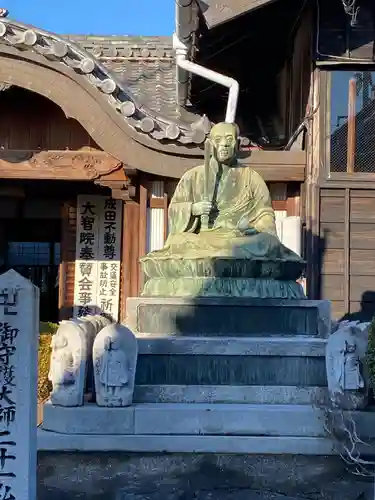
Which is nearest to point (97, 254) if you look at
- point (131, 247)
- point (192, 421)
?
point (131, 247)

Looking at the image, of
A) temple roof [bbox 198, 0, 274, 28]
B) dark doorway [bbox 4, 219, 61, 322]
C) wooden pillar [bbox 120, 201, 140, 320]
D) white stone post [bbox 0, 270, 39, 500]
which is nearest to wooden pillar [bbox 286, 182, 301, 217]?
wooden pillar [bbox 120, 201, 140, 320]

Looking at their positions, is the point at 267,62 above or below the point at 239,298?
above

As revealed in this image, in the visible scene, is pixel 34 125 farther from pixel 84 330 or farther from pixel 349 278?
pixel 84 330

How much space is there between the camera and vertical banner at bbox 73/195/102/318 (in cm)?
1075

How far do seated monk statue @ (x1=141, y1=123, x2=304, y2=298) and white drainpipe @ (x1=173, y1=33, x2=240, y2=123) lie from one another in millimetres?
3195

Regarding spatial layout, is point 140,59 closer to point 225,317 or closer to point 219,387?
point 225,317

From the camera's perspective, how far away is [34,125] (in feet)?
33.5

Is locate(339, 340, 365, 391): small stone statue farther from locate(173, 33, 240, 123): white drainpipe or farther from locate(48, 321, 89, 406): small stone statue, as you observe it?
locate(173, 33, 240, 123): white drainpipe

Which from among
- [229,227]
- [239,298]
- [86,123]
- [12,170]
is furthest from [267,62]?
Answer: [239,298]

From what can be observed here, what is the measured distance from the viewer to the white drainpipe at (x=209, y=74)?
9133 mm

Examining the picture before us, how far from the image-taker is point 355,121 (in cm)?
920

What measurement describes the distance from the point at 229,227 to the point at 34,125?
17.2 ft

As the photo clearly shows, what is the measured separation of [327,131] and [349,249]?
4.92 feet

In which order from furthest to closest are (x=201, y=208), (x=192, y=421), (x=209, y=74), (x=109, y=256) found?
(x=109, y=256)
(x=209, y=74)
(x=201, y=208)
(x=192, y=421)
